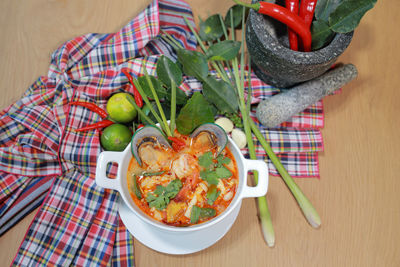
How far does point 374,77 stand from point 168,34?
0.78m

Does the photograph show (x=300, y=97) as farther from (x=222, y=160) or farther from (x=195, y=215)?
(x=195, y=215)

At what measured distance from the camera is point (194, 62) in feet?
3.00

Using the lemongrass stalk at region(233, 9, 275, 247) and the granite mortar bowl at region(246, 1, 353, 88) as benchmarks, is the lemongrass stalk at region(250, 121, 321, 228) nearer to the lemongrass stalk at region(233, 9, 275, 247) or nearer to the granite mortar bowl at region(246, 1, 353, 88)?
the lemongrass stalk at region(233, 9, 275, 247)

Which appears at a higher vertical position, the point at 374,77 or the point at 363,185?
the point at 374,77

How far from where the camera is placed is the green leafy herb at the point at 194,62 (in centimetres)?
91

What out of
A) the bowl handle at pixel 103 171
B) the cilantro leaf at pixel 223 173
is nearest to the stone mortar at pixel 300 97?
the cilantro leaf at pixel 223 173

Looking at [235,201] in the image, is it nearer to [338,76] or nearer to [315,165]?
[315,165]

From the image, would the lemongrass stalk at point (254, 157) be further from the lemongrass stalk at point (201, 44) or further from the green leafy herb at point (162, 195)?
the green leafy herb at point (162, 195)

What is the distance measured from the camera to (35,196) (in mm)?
929

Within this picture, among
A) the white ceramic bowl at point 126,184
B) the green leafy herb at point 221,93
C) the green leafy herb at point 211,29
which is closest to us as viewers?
the white ceramic bowl at point 126,184

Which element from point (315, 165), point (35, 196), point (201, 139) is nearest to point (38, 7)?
point (35, 196)

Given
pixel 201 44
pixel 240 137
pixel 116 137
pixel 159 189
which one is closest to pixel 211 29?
pixel 201 44

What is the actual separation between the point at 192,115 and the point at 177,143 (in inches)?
3.5

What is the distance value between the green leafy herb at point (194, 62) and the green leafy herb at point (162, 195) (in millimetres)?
365
